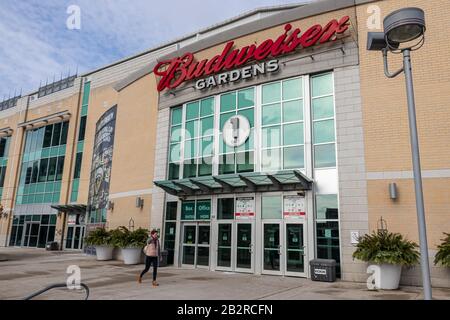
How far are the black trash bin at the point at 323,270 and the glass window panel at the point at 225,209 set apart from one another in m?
4.87

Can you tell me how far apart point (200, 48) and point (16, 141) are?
3046 centimetres

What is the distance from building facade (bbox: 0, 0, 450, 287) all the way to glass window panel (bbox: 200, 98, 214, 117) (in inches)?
3.2

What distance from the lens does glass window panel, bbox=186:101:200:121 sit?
799 inches

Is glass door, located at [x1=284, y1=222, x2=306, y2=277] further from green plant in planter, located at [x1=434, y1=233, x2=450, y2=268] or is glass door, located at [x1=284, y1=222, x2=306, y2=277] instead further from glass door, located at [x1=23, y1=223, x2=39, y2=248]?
glass door, located at [x1=23, y1=223, x2=39, y2=248]

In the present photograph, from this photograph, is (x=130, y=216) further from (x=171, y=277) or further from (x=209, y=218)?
(x=171, y=277)

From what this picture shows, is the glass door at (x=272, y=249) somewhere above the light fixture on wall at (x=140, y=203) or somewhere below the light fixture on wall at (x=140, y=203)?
below

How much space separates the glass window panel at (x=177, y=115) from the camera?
21.1 m

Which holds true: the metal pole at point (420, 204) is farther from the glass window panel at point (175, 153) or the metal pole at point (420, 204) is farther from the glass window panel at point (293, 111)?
the glass window panel at point (175, 153)

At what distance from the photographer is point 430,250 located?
13023mm

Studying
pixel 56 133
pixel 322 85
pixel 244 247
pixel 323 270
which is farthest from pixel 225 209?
pixel 56 133

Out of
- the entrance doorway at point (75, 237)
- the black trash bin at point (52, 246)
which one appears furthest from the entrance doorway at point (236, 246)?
the black trash bin at point (52, 246)

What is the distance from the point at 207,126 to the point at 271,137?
397cm

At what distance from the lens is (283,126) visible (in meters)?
17.0

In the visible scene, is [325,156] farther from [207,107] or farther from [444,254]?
[207,107]
